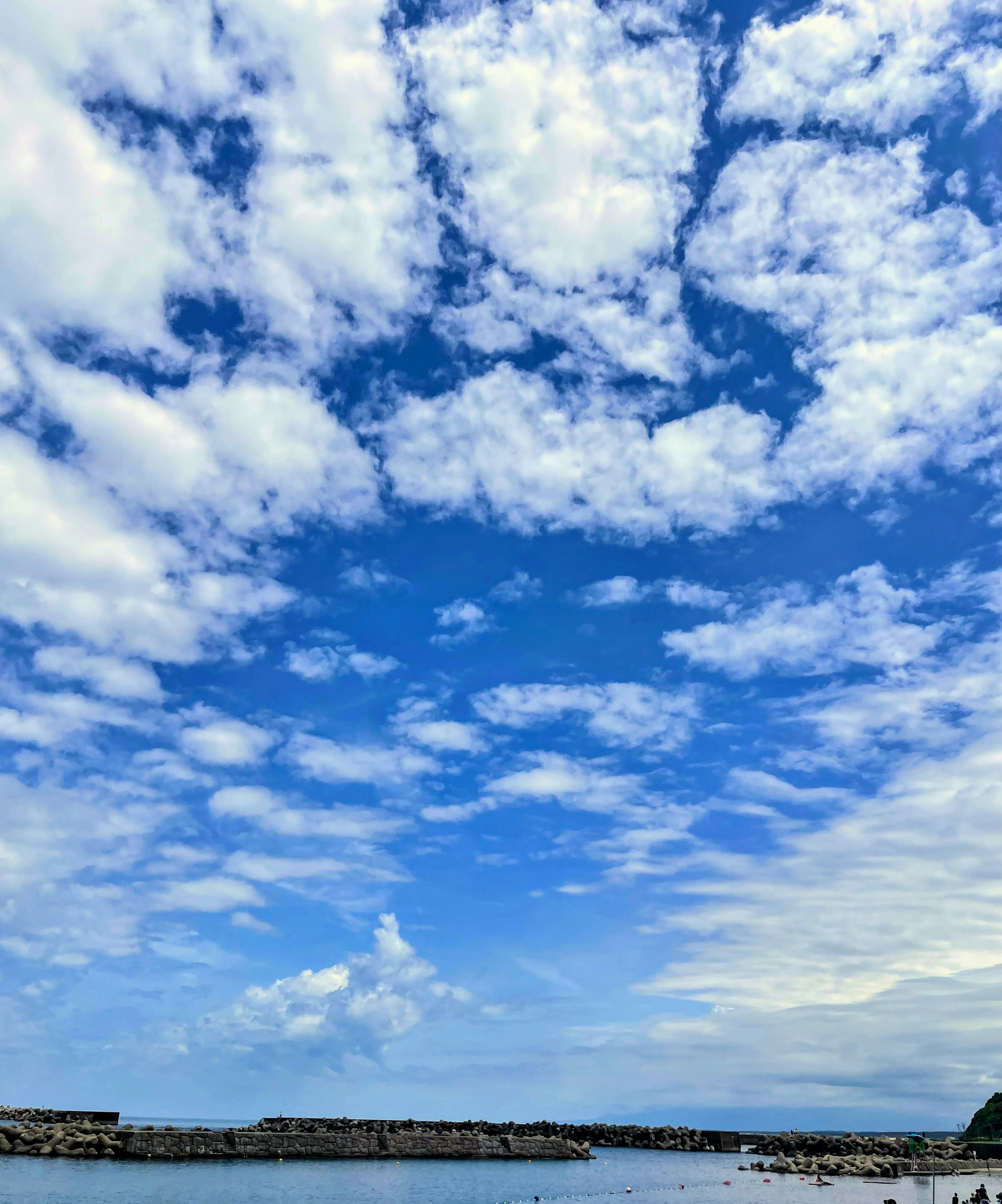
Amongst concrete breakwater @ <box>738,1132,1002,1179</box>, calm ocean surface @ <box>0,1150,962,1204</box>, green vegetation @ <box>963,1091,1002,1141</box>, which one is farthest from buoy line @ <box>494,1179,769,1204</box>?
green vegetation @ <box>963,1091,1002,1141</box>

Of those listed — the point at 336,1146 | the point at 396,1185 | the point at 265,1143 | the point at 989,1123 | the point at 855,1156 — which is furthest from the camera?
the point at 989,1123

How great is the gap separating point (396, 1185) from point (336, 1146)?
3012cm

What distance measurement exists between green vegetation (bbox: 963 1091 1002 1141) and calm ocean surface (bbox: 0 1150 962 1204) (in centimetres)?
4383

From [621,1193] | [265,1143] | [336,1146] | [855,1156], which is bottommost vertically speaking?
[621,1193]

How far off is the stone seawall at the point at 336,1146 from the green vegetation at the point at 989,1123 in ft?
191

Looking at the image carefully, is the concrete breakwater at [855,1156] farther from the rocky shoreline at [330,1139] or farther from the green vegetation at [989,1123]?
the rocky shoreline at [330,1139]

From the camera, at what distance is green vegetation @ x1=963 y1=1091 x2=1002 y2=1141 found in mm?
132500

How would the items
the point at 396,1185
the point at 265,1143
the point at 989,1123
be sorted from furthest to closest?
the point at 989,1123
the point at 265,1143
the point at 396,1185

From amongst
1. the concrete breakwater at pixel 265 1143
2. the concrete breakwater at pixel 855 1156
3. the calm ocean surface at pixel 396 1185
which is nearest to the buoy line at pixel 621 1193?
the calm ocean surface at pixel 396 1185

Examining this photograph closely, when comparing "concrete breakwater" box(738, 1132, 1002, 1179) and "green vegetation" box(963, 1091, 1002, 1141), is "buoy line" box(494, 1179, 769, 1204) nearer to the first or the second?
"concrete breakwater" box(738, 1132, 1002, 1179)

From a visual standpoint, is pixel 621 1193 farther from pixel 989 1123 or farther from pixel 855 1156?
pixel 989 1123

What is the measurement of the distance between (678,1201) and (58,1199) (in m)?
45.1

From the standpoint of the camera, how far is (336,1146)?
103062mm

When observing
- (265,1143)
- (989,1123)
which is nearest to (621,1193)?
(265,1143)
